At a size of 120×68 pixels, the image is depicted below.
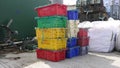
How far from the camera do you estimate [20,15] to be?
8.31 meters

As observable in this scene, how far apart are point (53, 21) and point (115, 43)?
9.39 feet

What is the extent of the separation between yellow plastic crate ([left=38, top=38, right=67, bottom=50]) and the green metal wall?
2.81 m

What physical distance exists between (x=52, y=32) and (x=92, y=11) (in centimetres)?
900

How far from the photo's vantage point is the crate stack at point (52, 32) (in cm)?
525

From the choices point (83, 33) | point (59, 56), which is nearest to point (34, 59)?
point (59, 56)

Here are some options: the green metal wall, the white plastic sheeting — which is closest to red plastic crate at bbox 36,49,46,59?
the white plastic sheeting

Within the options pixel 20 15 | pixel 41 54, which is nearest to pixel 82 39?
pixel 41 54

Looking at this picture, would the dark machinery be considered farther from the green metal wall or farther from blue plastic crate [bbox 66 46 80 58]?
blue plastic crate [bbox 66 46 80 58]

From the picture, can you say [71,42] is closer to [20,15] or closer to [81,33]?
[81,33]

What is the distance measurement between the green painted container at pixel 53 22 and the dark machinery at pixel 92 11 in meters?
8.32

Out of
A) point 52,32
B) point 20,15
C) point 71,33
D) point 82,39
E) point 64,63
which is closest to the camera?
point 64,63

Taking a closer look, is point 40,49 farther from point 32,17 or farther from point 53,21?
point 32,17

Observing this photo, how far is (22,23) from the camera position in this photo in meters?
8.43

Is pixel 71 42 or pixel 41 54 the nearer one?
pixel 41 54
